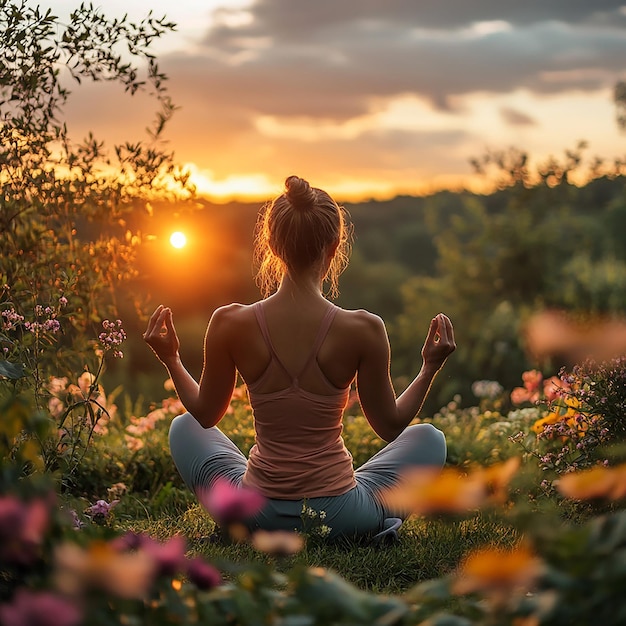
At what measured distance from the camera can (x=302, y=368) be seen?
3.01 m

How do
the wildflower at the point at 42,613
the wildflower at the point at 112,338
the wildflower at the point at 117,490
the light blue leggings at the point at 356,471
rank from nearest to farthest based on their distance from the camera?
the wildflower at the point at 42,613 → the light blue leggings at the point at 356,471 → the wildflower at the point at 112,338 → the wildflower at the point at 117,490

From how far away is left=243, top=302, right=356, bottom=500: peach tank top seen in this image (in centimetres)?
305

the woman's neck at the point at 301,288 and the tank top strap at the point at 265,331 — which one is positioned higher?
the woman's neck at the point at 301,288

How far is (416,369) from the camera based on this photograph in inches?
730

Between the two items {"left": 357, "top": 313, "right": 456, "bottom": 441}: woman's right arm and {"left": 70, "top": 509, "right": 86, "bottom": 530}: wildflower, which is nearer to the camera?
{"left": 70, "top": 509, "right": 86, "bottom": 530}: wildflower

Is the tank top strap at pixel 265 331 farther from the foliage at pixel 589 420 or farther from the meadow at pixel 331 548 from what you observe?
the foliage at pixel 589 420

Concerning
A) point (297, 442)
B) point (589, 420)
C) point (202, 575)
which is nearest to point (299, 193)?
point (297, 442)

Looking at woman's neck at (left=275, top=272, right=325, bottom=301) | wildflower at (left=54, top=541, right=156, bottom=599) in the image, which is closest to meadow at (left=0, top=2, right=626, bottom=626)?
wildflower at (left=54, top=541, right=156, bottom=599)

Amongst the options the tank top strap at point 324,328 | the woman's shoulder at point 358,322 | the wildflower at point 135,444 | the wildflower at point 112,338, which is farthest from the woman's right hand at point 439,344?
the wildflower at point 135,444

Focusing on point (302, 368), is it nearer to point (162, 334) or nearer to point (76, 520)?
point (162, 334)

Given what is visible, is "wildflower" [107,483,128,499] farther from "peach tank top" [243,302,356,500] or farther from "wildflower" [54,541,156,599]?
"wildflower" [54,541,156,599]

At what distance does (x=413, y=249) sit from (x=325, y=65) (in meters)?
18.7

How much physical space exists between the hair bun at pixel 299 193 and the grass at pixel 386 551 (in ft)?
3.87

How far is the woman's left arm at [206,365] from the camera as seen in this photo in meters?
3.05
